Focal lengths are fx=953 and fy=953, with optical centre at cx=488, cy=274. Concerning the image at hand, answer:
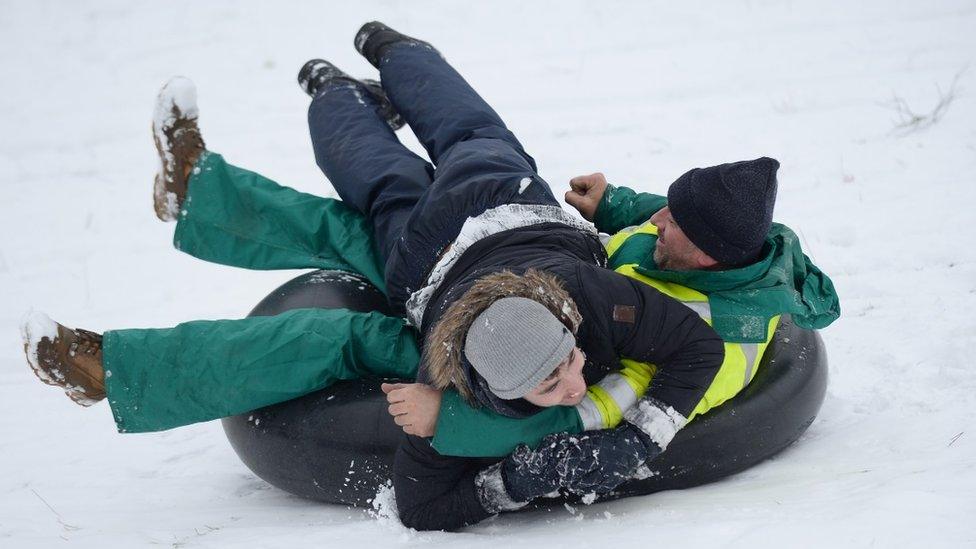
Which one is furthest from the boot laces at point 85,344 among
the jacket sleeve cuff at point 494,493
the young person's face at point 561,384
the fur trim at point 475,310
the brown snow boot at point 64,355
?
the young person's face at point 561,384

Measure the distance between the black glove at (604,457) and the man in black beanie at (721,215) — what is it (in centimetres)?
63

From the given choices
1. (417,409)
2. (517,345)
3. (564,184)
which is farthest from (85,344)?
(564,184)

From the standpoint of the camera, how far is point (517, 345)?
2492mm

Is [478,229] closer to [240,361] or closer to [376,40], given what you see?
[240,361]

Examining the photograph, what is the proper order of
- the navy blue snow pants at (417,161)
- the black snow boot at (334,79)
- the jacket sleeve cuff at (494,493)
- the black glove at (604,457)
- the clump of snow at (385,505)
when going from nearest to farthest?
the black glove at (604,457) < the jacket sleeve cuff at (494,493) < the clump of snow at (385,505) < the navy blue snow pants at (417,161) < the black snow boot at (334,79)

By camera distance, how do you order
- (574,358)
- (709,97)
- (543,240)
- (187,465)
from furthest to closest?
(709,97) → (187,465) → (543,240) → (574,358)

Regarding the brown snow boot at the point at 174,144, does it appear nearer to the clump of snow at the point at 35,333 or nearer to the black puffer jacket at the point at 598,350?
the clump of snow at the point at 35,333

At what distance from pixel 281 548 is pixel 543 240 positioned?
1258 mm

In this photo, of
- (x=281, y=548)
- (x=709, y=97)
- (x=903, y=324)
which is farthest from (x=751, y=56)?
(x=281, y=548)

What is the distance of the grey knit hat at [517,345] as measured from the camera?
250 cm

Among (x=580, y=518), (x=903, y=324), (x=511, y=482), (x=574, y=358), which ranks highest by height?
(x=574, y=358)

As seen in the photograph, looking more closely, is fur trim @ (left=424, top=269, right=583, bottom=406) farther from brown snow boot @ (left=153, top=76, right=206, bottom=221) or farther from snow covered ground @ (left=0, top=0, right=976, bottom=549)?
brown snow boot @ (left=153, top=76, right=206, bottom=221)

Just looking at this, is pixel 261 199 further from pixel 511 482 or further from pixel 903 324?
pixel 903 324

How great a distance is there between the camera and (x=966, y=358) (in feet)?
11.8
